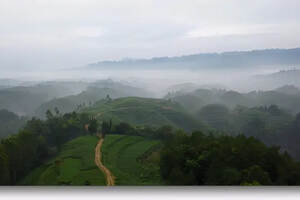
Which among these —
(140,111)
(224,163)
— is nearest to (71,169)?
(140,111)

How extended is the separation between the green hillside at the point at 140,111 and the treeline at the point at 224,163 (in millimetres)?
653

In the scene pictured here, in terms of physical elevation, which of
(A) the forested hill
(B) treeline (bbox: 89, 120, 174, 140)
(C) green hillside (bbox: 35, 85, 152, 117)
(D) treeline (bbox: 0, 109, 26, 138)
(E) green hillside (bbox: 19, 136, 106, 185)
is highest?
(A) the forested hill

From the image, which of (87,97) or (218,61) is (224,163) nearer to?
(218,61)

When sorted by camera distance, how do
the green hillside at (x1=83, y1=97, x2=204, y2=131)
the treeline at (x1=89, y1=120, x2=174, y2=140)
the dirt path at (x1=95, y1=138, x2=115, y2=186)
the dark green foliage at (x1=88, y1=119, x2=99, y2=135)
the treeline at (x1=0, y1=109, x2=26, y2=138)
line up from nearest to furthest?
1. the dirt path at (x1=95, y1=138, x2=115, y2=186)
2. the treeline at (x1=0, y1=109, x2=26, y2=138)
3. the treeline at (x1=89, y1=120, x2=174, y2=140)
4. the dark green foliage at (x1=88, y1=119, x2=99, y2=135)
5. the green hillside at (x1=83, y1=97, x2=204, y2=131)

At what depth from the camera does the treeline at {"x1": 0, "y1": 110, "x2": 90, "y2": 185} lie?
3.44 m

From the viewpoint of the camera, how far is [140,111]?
446 cm

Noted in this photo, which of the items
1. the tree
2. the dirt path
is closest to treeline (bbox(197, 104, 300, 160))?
the tree

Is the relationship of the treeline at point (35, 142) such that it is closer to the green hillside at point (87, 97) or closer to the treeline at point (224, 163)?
the green hillside at point (87, 97)

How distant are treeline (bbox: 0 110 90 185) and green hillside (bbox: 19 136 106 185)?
0.54 ft

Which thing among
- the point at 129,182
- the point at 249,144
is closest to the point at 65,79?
the point at 129,182

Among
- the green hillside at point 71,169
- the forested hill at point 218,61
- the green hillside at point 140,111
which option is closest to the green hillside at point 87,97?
the green hillside at point 140,111

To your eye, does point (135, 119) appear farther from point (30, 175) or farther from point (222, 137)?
point (30, 175)

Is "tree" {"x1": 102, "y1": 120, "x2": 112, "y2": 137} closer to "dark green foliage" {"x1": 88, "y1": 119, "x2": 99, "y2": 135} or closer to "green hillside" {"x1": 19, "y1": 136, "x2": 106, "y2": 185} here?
"dark green foliage" {"x1": 88, "y1": 119, "x2": 99, "y2": 135}

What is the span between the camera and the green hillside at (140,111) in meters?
4.24
